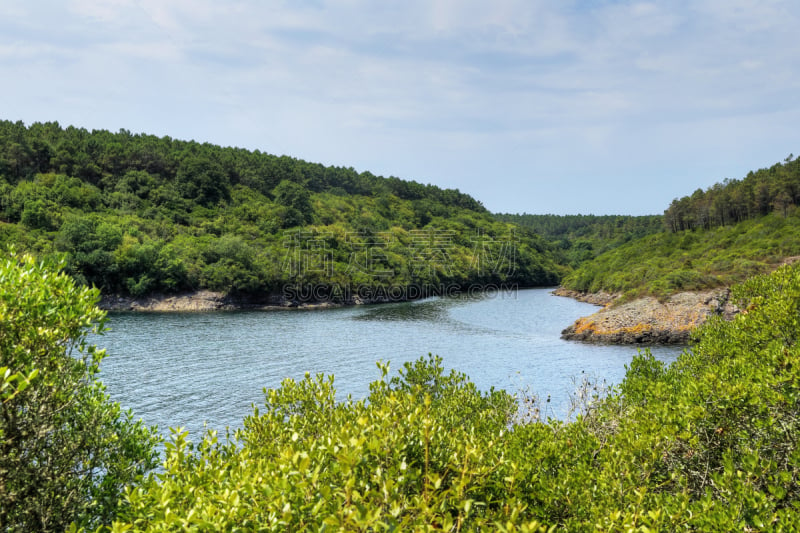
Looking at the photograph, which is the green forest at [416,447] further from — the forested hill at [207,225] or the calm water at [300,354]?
the forested hill at [207,225]

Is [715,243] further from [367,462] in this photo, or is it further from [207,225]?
[367,462]

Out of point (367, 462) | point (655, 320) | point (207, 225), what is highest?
point (207, 225)

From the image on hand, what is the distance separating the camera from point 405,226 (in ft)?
470

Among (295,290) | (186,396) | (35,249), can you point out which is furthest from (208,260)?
(186,396)

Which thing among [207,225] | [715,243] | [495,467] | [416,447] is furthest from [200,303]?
[715,243]

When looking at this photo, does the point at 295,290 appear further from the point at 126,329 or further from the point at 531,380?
the point at 531,380

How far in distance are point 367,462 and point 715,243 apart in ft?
321

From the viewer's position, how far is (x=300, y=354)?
133 ft

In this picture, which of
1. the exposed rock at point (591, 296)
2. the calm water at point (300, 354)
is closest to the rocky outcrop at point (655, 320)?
the calm water at point (300, 354)

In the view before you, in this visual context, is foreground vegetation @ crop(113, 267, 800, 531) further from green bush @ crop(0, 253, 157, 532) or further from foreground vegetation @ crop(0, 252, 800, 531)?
green bush @ crop(0, 253, 157, 532)

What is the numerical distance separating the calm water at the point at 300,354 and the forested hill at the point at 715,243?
1659 centimetres

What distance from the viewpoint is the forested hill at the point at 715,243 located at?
59906 millimetres

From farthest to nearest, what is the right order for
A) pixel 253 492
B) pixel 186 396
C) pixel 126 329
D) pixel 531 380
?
pixel 126 329, pixel 531 380, pixel 186 396, pixel 253 492

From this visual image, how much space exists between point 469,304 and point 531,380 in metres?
56.6
